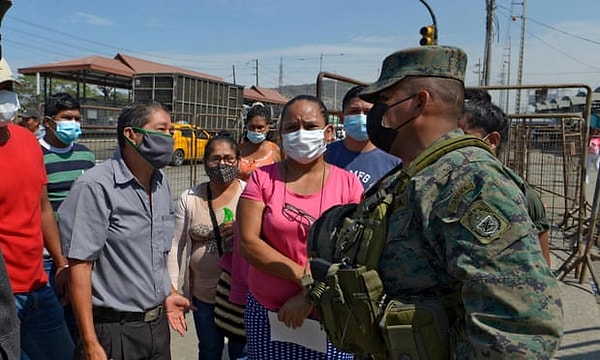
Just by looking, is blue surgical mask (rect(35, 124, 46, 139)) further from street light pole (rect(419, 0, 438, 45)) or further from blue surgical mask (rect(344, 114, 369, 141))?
street light pole (rect(419, 0, 438, 45))

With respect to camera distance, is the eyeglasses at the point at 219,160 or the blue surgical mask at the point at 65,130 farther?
the blue surgical mask at the point at 65,130

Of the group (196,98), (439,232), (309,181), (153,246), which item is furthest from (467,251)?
(196,98)

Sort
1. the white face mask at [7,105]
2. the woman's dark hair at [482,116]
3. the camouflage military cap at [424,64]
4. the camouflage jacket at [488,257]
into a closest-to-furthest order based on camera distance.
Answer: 1. the camouflage jacket at [488,257]
2. the camouflage military cap at [424,64]
3. the white face mask at [7,105]
4. the woman's dark hair at [482,116]

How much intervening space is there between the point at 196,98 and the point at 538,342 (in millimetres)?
21557

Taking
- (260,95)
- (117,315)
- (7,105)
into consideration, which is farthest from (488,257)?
(260,95)

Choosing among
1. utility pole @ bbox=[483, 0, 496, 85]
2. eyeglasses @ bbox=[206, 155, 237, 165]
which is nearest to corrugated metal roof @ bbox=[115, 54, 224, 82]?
utility pole @ bbox=[483, 0, 496, 85]

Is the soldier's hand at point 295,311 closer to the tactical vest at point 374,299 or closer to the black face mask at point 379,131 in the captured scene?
the tactical vest at point 374,299

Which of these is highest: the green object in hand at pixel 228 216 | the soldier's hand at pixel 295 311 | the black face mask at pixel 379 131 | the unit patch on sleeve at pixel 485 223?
the black face mask at pixel 379 131

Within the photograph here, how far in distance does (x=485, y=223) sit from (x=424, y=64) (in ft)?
1.71

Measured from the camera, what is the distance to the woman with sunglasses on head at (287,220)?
7.15 ft

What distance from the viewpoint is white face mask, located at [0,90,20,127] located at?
2.31 meters

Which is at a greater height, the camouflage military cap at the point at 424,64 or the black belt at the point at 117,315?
the camouflage military cap at the point at 424,64

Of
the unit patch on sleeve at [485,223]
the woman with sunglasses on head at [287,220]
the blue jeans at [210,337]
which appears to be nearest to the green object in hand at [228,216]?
the blue jeans at [210,337]

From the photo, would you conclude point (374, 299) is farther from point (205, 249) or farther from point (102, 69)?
point (102, 69)
